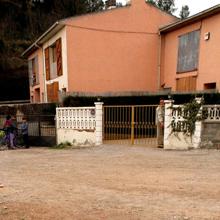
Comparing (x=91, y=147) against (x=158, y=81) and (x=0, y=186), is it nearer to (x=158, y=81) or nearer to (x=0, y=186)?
(x=0, y=186)

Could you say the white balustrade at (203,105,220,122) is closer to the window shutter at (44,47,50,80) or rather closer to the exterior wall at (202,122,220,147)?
the exterior wall at (202,122,220,147)

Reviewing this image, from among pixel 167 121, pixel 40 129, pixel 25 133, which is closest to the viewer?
pixel 167 121

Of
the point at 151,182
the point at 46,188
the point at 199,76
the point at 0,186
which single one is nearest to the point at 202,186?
the point at 151,182

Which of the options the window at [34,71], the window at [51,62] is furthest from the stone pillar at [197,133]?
the window at [34,71]

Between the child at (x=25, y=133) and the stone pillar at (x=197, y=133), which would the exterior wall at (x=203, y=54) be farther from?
the child at (x=25, y=133)

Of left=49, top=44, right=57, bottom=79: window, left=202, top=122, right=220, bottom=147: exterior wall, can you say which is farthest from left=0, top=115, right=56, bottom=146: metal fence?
left=49, top=44, right=57, bottom=79: window

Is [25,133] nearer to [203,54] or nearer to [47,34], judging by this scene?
[47,34]

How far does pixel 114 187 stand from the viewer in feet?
19.9

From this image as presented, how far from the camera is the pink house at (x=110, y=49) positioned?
690 inches

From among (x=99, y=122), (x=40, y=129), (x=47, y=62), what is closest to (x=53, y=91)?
(x=47, y=62)

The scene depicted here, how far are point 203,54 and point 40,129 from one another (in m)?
8.99

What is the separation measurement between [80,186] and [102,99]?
818cm

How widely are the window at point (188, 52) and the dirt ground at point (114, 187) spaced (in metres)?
7.95

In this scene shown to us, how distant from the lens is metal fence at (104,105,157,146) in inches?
463
